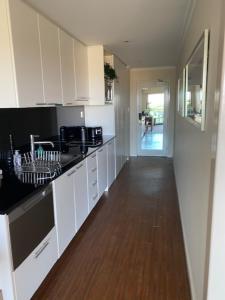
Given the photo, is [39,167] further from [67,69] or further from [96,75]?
[96,75]

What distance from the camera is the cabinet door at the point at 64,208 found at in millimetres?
2080

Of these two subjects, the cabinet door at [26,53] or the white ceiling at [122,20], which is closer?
the cabinet door at [26,53]

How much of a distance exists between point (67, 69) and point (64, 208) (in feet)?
5.78

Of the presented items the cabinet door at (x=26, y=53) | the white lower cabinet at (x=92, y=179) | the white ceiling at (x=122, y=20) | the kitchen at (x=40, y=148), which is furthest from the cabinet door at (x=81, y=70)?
the cabinet door at (x=26, y=53)

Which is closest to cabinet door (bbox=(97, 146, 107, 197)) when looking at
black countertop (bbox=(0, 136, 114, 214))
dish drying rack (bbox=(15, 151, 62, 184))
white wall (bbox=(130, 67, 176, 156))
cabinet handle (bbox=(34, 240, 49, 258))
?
dish drying rack (bbox=(15, 151, 62, 184))

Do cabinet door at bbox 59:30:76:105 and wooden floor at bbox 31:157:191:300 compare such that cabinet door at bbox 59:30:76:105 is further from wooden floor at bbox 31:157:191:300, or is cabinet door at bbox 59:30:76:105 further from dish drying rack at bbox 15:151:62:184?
wooden floor at bbox 31:157:191:300

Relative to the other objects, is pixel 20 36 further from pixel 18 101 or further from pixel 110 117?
pixel 110 117

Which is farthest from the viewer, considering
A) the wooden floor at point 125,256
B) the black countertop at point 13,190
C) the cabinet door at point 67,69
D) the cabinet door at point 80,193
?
the cabinet door at point 67,69

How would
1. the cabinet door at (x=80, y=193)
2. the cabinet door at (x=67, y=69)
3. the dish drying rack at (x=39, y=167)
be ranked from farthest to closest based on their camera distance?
the cabinet door at (x=67, y=69) < the cabinet door at (x=80, y=193) < the dish drying rack at (x=39, y=167)

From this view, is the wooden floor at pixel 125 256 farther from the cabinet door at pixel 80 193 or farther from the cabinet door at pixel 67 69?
the cabinet door at pixel 67 69

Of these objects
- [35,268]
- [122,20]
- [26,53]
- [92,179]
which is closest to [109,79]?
[122,20]

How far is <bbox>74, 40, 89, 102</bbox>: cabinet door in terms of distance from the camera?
3.35 m

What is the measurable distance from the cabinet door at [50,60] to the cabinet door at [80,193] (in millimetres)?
819

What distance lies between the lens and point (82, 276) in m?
2.08
